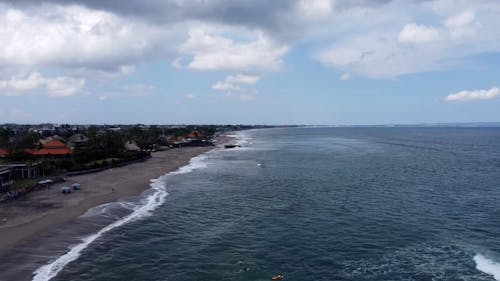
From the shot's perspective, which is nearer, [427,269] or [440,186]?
[427,269]

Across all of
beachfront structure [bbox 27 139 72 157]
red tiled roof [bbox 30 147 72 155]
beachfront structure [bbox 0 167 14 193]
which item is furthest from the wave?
red tiled roof [bbox 30 147 72 155]

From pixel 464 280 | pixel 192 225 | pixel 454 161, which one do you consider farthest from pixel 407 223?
pixel 454 161

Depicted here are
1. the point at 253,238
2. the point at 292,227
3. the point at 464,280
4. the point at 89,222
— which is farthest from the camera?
the point at 89,222

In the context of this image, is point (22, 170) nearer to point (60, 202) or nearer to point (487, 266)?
point (60, 202)

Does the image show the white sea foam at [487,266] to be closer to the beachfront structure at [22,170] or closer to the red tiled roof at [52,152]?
the beachfront structure at [22,170]

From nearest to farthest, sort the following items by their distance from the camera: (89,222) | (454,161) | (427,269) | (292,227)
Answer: (427,269) → (292,227) → (89,222) → (454,161)

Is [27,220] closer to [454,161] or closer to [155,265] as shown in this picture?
[155,265]
